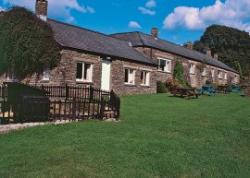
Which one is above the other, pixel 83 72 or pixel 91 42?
pixel 91 42

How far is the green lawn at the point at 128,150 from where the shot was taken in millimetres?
8180

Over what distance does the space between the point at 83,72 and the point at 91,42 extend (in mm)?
3783

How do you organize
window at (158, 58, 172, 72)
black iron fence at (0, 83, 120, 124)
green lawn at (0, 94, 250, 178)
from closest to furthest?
green lawn at (0, 94, 250, 178) → black iron fence at (0, 83, 120, 124) → window at (158, 58, 172, 72)

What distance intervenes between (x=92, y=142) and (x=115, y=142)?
2.27 feet

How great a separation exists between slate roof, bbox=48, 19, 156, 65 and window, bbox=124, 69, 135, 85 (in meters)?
1.16

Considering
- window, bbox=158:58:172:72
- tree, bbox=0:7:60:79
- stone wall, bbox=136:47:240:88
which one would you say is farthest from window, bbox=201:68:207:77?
tree, bbox=0:7:60:79

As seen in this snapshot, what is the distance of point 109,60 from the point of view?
29.2 meters

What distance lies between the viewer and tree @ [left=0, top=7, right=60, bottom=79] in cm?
2111

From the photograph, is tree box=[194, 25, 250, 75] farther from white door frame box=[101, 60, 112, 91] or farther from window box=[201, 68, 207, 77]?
white door frame box=[101, 60, 112, 91]

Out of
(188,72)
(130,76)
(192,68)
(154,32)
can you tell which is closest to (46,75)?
(130,76)

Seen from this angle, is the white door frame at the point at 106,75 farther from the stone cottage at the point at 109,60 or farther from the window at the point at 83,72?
the window at the point at 83,72

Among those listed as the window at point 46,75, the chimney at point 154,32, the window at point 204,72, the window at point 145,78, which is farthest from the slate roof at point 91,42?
the window at point 204,72

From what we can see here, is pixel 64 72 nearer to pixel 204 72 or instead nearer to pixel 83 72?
pixel 83 72

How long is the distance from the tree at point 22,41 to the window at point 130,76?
10922 mm
